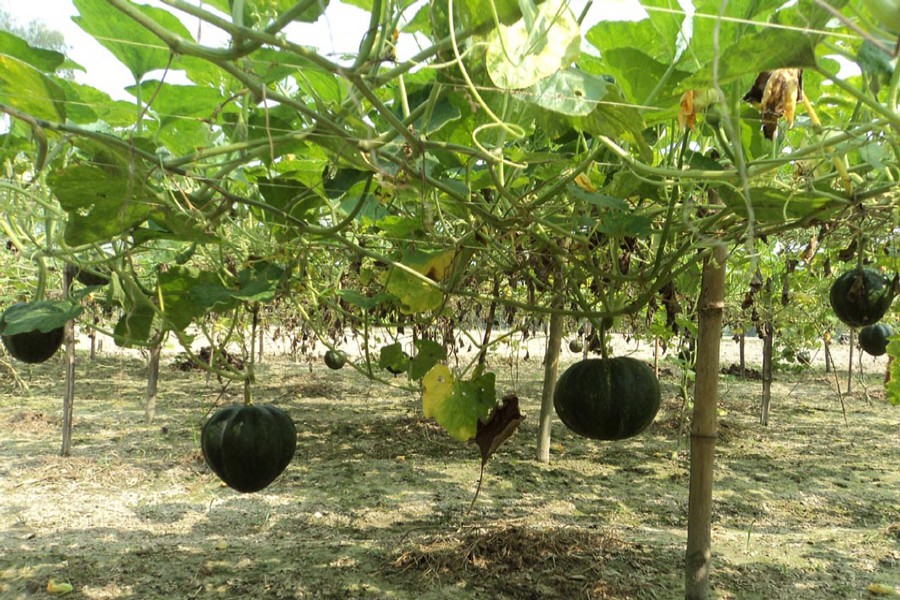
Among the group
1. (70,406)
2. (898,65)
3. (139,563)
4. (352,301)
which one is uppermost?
(898,65)

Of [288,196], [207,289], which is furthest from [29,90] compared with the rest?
[207,289]

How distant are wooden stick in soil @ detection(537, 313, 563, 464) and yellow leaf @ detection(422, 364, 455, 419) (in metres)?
2.84

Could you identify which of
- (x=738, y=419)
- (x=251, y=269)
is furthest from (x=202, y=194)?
(x=738, y=419)

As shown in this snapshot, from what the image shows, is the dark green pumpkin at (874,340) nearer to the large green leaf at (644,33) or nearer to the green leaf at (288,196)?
the large green leaf at (644,33)

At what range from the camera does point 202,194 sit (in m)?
1.29

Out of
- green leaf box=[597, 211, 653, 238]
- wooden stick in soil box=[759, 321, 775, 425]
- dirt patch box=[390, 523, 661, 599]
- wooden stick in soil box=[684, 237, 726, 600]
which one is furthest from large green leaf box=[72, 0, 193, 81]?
wooden stick in soil box=[759, 321, 775, 425]

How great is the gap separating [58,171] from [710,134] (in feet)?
3.98

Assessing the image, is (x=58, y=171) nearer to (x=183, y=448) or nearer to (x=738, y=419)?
(x=183, y=448)

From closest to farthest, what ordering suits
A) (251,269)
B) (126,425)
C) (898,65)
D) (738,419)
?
(898,65)
(251,269)
(126,425)
(738,419)

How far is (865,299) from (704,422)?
95 centimetres

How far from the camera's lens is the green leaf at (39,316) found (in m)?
1.55

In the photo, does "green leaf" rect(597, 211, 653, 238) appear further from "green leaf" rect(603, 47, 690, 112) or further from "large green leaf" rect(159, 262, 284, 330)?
"large green leaf" rect(159, 262, 284, 330)

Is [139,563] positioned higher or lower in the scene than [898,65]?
lower

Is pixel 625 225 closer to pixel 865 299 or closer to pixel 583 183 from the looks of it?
pixel 583 183
